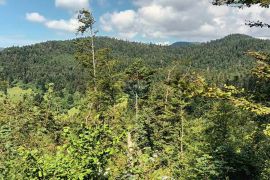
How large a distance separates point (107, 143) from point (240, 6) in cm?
782

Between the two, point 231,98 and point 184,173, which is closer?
point 231,98

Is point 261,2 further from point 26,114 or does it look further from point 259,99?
point 26,114

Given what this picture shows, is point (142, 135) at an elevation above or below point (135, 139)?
below

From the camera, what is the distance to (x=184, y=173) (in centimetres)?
2020

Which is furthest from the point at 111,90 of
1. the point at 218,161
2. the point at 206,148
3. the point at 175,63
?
the point at 218,161

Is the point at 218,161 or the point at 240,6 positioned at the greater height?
the point at 240,6

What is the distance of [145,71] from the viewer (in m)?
56.0

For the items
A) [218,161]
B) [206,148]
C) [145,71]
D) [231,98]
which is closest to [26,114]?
[145,71]

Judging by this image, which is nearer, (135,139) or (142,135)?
(135,139)

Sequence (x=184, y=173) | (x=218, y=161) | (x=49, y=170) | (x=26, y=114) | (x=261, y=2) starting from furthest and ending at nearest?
(x=26, y=114) → (x=184, y=173) → (x=218, y=161) → (x=261, y=2) → (x=49, y=170)

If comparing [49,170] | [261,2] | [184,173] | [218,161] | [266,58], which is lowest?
[184,173]

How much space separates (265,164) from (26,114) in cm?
3427

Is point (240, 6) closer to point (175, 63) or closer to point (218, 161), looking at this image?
point (218, 161)

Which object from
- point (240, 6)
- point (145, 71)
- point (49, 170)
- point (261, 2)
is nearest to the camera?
point (49, 170)
